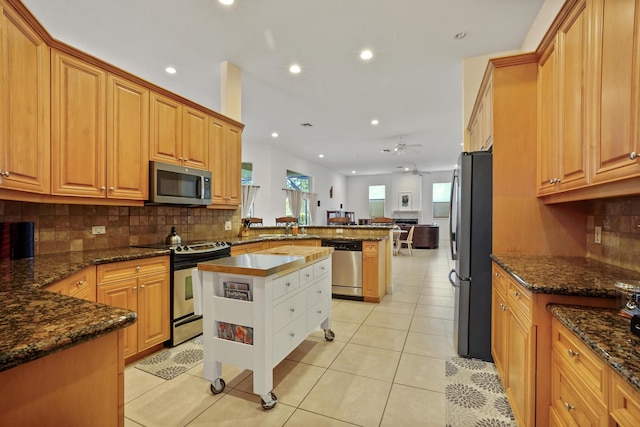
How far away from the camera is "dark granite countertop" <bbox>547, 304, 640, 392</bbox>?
0.77 metres

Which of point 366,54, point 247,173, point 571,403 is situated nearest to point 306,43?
point 366,54

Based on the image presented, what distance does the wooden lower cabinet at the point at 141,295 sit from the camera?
214 cm

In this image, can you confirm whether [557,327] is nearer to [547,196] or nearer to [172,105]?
[547,196]

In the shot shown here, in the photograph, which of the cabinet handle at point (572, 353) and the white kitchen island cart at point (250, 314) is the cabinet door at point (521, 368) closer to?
the cabinet handle at point (572, 353)

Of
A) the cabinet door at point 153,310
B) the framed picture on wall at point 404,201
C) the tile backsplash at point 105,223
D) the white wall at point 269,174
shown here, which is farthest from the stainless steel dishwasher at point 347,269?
the framed picture on wall at point 404,201

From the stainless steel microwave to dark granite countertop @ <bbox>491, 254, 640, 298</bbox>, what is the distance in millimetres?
2866

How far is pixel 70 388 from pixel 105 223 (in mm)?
2312

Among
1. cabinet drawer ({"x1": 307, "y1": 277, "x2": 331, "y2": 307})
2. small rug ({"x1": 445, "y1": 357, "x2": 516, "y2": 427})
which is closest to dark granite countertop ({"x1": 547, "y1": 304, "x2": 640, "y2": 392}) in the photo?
small rug ({"x1": 445, "y1": 357, "x2": 516, "y2": 427})

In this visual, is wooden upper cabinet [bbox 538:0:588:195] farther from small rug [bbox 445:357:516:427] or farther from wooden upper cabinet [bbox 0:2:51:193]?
wooden upper cabinet [bbox 0:2:51:193]

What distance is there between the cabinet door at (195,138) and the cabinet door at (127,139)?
43 cm

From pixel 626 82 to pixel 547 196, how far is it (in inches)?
40.0

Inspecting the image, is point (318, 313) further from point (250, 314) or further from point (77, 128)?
point (77, 128)

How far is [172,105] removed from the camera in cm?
296

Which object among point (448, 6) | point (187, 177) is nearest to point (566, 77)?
point (448, 6)
